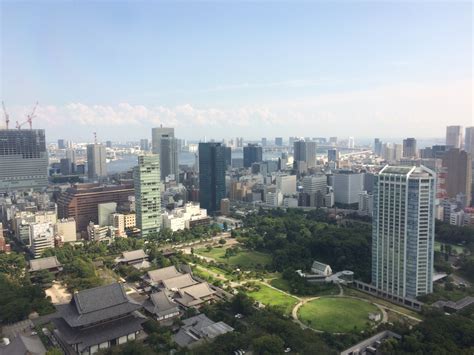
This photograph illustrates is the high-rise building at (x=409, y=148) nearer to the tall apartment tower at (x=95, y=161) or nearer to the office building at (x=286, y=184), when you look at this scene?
the office building at (x=286, y=184)

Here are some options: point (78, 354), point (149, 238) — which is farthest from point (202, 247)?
point (78, 354)

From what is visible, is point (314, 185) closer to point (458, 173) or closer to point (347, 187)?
point (347, 187)

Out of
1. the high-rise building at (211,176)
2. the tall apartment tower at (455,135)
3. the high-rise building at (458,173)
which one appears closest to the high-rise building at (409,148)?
the tall apartment tower at (455,135)

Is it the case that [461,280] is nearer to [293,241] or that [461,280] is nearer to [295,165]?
[293,241]

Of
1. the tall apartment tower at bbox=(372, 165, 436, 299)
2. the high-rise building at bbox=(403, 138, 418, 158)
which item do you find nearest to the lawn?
the tall apartment tower at bbox=(372, 165, 436, 299)

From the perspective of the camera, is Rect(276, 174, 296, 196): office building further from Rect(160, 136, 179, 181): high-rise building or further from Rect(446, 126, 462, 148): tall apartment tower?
Rect(446, 126, 462, 148): tall apartment tower

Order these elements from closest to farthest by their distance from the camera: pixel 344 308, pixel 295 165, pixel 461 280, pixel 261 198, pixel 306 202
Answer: pixel 344 308 → pixel 461 280 → pixel 306 202 → pixel 261 198 → pixel 295 165

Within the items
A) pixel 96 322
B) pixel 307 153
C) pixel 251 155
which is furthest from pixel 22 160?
pixel 307 153
